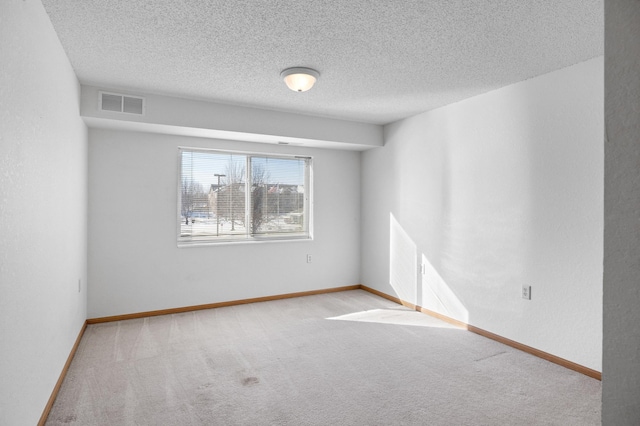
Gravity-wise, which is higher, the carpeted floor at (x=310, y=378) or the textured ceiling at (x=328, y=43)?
the textured ceiling at (x=328, y=43)

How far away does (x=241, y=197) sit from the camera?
16.3 ft

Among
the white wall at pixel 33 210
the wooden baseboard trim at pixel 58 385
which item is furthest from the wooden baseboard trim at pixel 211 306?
the white wall at pixel 33 210

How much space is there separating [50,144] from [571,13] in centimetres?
332

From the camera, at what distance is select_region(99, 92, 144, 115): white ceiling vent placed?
3.59 meters

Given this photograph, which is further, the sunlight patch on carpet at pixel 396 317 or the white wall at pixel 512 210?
the sunlight patch on carpet at pixel 396 317

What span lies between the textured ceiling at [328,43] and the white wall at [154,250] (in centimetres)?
88

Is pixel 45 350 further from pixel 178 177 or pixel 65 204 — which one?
pixel 178 177

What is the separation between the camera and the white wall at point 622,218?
30.0 inches

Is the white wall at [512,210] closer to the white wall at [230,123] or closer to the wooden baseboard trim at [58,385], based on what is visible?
the white wall at [230,123]

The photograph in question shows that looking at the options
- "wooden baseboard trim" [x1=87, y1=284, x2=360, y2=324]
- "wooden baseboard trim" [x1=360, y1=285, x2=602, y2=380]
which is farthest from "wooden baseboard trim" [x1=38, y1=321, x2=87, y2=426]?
"wooden baseboard trim" [x1=360, y1=285, x2=602, y2=380]

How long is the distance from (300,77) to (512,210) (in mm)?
2302

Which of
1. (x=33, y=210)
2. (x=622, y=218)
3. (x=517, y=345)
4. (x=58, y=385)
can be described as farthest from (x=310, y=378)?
(x=622, y=218)

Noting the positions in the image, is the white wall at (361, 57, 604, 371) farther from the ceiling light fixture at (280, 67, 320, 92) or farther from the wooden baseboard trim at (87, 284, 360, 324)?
the ceiling light fixture at (280, 67, 320, 92)

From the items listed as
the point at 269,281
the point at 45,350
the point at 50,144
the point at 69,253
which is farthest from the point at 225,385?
the point at 269,281
